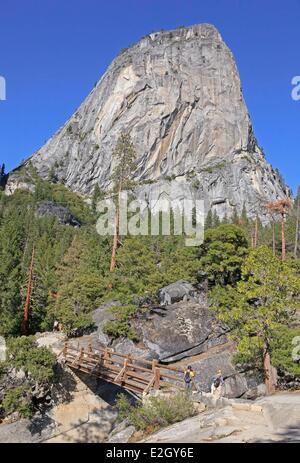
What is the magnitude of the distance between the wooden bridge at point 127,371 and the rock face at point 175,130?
10401cm

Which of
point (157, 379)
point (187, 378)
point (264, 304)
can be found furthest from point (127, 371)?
point (264, 304)

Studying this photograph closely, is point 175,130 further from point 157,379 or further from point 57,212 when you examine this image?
point 157,379

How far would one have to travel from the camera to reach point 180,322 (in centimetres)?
2620

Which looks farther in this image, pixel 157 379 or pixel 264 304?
pixel 264 304

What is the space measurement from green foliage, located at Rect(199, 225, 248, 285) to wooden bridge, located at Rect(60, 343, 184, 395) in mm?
10624

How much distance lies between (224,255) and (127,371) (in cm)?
1504

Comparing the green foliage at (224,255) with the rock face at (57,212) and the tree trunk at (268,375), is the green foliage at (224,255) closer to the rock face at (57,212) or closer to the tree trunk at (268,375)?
the tree trunk at (268,375)

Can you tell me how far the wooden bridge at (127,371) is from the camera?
15344 mm

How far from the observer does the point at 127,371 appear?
17.2 meters

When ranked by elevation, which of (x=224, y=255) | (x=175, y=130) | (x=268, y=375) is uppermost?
(x=175, y=130)

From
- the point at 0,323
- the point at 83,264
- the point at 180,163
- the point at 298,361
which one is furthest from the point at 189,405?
the point at 180,163

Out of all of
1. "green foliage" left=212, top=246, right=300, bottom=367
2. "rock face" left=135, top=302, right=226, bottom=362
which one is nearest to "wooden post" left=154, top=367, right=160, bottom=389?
"green foliage" left=212, top=246, right=300, bottom=367
